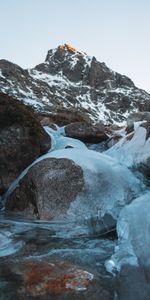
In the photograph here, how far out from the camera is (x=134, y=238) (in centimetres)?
547

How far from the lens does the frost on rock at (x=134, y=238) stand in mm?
4809

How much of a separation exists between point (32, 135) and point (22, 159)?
95cm

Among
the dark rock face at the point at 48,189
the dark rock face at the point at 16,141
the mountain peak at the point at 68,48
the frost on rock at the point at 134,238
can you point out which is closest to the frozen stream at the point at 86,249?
the frost on rock at the point at 134,238

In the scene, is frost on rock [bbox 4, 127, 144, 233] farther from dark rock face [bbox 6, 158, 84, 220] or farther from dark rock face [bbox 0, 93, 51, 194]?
dark rock face [bbox 0, 93, 51, 194]

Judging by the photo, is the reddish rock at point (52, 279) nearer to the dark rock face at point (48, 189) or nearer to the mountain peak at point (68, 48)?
the dark rock face at point (48, 189)

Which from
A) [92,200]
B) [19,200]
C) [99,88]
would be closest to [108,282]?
[92,200]

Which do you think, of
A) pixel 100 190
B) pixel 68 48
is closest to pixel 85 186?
pixel 100 190

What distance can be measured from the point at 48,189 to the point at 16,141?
2.83 m

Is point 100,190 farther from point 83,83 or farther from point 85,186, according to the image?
point 83,83

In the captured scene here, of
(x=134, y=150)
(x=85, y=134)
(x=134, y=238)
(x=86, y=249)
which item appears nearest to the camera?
(x=134, y=238)


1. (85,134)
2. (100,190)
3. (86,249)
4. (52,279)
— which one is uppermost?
(85,134)

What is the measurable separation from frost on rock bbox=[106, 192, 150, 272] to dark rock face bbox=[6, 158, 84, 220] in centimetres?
136

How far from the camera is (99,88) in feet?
557

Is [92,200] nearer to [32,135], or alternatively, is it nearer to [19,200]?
[19,200]
